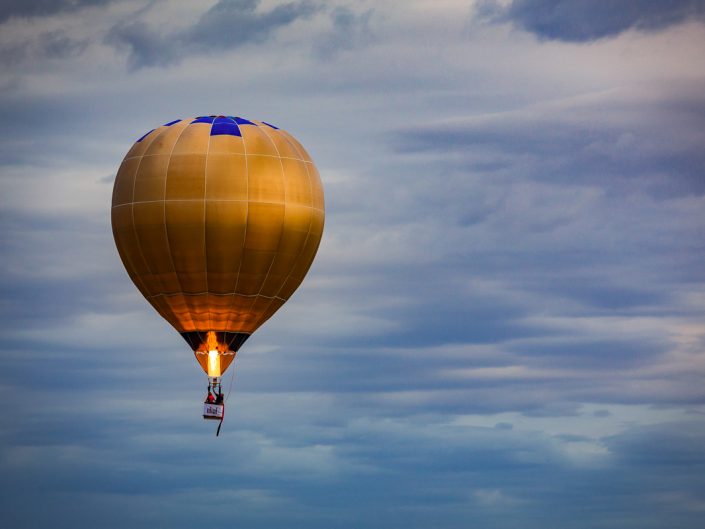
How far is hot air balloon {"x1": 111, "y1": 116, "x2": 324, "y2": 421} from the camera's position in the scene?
82.0 meters

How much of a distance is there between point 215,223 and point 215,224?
0.04 meters

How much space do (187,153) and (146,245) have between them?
440cm

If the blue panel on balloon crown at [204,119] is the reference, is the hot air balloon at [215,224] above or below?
below

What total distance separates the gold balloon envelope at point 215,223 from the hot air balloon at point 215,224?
0.14 ft

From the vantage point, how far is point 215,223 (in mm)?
81812

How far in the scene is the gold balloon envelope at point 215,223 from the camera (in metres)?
81.9

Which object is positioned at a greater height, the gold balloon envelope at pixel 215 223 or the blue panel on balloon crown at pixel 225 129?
the blue panel on balloon crown at pixel 225 129

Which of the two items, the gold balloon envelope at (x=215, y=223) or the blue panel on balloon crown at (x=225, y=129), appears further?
the blue panel on balloon crown at (x=225, y=129)

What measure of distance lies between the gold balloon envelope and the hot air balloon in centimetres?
4

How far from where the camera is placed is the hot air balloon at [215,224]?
269 ft

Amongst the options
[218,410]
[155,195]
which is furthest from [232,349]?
[155,195]

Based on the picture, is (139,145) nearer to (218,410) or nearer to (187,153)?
(187,153)

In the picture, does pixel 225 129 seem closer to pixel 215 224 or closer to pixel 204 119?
pixel 204 119

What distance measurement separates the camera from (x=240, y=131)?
274 feet
